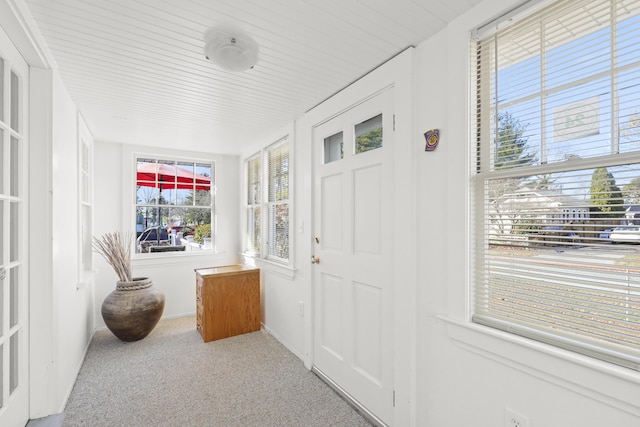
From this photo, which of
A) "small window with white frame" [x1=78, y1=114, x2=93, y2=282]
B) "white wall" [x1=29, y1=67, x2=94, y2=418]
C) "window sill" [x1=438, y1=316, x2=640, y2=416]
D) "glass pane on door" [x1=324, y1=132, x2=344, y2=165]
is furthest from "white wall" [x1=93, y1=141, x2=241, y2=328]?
"window sill" [x1=438, y1=316, x2=640, y2=416]

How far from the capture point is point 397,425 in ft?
5.89

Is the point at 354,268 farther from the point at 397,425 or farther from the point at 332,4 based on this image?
the point at 332,4

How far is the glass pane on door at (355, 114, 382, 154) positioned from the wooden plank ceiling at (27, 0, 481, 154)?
0.33 meters

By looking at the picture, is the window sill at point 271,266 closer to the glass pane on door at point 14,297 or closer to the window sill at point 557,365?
the window sill at point 557,365

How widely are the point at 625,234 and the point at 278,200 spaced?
284 centimetres

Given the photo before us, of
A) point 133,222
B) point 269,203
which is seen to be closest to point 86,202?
point 133,222

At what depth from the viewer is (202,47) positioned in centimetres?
175

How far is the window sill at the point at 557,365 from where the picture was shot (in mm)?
1000

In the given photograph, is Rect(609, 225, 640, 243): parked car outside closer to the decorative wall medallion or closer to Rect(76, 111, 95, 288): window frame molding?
the decorative wall medallion

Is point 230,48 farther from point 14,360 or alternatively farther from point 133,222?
point 133,222

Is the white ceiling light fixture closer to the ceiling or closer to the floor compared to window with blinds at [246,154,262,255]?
closer to the ceiling

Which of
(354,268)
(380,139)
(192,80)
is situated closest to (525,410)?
(354,268)

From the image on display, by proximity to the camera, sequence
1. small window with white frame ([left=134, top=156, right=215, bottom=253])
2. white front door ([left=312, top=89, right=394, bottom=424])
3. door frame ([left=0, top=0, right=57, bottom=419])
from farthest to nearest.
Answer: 1. small window with white frame ([left=134, top=156, right=215, bottom=253])
2. white front door ([left=312, top=89, right=394, bottom=424])
3. door frame ([left=0, top=0, right=57, bottom=419])

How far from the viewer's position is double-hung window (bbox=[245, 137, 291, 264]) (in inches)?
131
